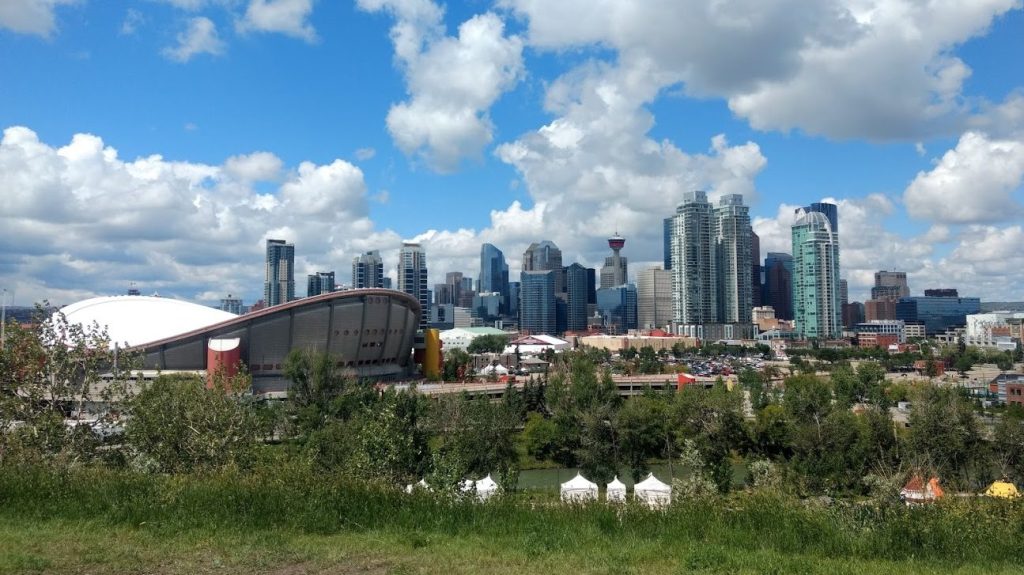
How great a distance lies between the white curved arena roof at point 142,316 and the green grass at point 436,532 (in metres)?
50.6

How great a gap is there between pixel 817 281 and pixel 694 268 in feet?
89.4

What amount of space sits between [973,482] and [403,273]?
164 metres

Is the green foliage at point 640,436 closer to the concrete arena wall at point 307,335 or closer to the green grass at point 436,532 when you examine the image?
the concrete arena wall at point 307,335

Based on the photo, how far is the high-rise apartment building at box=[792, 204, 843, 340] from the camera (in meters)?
150

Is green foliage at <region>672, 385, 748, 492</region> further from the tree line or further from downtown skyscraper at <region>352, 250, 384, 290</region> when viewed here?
downtown skyscraper at <region>352, 250, 384, 290</region>

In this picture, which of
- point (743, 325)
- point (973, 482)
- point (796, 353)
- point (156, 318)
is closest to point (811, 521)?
point (973, 482)

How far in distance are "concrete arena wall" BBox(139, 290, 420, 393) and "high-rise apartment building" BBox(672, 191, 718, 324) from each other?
10897 centimetres

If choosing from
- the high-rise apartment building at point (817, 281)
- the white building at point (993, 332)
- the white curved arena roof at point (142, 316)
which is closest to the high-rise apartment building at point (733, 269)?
the high-rise apartment building at point (817, 281)

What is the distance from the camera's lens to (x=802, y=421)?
125ft

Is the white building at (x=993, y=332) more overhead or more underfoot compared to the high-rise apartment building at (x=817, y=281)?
more underfoot

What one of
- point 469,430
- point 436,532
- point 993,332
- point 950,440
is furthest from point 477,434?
point 993,332

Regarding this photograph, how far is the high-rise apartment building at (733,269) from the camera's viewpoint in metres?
171

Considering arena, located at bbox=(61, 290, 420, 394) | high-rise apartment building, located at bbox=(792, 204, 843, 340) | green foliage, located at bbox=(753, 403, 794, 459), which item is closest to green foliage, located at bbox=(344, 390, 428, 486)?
green foliage, located at bbox=(753, 403, 794, 459)

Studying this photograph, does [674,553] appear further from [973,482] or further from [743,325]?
[743,325]
